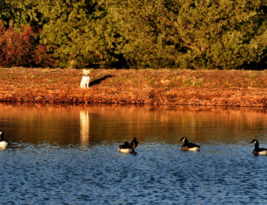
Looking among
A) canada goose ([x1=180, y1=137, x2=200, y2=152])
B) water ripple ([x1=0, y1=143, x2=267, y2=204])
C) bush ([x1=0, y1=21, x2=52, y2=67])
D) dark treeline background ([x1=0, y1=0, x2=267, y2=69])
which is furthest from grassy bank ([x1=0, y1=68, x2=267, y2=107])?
canada goose ([x1=180, y1=137, x2=200, y2=152])

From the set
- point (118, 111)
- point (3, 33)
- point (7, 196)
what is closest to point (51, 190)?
point (7, 196)

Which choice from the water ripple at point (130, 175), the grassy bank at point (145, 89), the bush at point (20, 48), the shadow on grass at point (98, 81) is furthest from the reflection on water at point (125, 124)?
the bush at point (20, 48)

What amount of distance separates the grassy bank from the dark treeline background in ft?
23.1

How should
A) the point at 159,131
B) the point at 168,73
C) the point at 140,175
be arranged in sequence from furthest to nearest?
the point at 168,73
the point at 159,131
the point at 140,175

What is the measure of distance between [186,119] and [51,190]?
70.1 ft

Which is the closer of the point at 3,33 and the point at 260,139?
the point at 260,139

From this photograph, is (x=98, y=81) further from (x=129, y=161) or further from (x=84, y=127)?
(x=129, y=161)

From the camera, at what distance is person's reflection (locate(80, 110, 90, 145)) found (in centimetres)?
2794

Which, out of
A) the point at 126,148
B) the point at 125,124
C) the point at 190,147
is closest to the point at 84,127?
the point at 125,124

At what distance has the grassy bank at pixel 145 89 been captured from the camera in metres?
49.8

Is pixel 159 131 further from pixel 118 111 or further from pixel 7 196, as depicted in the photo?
pixel 7 196

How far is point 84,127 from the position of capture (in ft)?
107

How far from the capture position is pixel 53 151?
79.2 feet

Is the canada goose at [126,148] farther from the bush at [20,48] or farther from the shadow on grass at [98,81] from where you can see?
the bush at [20,48]
